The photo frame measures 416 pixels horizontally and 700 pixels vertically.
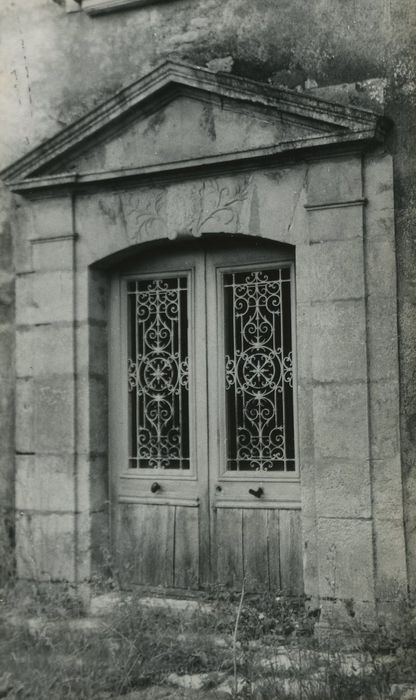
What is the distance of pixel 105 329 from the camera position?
6.16 m

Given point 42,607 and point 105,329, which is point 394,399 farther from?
point 42,607

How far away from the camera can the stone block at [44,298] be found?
6.05 metres

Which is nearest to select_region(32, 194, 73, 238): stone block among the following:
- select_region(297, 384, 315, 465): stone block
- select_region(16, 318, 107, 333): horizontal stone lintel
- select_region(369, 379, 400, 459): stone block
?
select_region(16, 318, 107, 333): horizontal stone lintel

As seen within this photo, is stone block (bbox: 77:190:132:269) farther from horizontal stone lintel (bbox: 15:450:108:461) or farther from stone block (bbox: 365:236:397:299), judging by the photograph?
stone block (bbox: 365:236:397:299)

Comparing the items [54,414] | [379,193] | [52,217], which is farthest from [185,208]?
[54,414]

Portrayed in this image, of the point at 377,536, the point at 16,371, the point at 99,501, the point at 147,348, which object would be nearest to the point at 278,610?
the point at 377,536

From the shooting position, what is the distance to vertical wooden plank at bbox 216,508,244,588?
18.7ft

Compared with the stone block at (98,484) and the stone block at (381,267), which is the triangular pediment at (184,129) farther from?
the stone block at (98,484)

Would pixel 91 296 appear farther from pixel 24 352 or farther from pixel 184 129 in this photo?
pixel 184 129

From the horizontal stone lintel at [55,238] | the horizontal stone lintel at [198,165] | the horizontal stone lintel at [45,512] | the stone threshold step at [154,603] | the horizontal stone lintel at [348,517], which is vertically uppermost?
the horizontal stone lintel at [198,165]

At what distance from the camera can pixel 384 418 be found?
5.08 m

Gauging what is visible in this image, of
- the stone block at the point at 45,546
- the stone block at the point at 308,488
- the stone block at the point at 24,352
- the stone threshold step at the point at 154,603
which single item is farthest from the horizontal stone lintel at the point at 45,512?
the stone block at the point at 308,488

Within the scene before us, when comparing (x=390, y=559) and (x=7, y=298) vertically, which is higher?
(x=7, y=298)

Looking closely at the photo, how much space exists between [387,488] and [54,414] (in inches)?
91.5
